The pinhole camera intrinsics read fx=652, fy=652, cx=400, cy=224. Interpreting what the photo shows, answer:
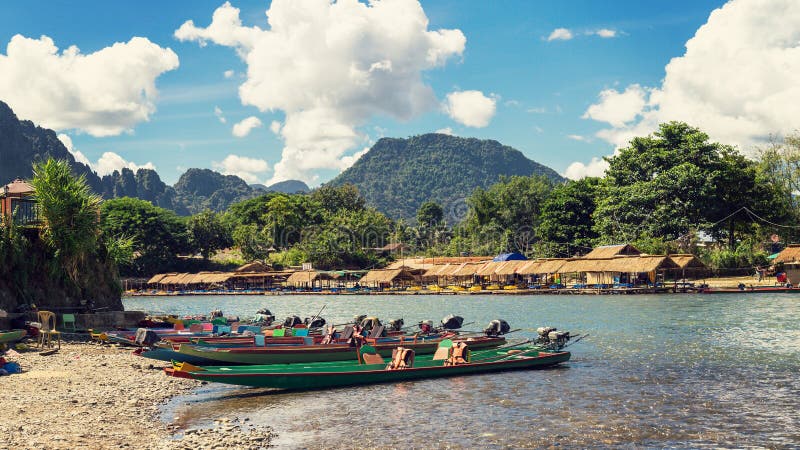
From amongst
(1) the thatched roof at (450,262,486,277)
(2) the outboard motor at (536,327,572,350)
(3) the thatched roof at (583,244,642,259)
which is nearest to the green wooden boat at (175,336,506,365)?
(2) the outboard motor at (536,327,572,350)

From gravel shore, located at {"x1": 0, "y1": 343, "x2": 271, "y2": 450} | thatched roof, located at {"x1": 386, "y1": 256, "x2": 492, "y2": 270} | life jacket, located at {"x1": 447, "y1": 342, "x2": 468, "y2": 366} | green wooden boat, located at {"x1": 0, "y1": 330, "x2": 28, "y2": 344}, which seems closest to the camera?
gravel shore, located at {"x1": 0, "y1": 343, "x2": 271, "y2": 450}

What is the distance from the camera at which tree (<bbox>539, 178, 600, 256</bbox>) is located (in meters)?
84.6

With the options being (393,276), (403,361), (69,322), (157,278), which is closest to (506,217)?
(393,276)

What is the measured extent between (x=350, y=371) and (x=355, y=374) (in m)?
0.18

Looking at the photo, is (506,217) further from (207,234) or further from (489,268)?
(207,234)

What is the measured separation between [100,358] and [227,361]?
15.5ft

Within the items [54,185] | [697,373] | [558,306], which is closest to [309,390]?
[697,373]

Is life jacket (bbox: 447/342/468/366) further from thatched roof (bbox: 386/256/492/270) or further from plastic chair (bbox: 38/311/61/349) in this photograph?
thatched roof (bbox: 386/256/492/270)

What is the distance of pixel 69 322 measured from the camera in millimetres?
27469

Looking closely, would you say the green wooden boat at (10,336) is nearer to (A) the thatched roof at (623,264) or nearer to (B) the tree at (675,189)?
(A) the thatched roof at (623,264)

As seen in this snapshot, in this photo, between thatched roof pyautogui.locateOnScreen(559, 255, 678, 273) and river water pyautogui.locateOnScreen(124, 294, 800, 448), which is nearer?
river water pyautogui.locateOnScreen(124, 294, 800, 448)

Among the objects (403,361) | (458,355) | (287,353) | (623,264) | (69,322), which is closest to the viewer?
(403,361)

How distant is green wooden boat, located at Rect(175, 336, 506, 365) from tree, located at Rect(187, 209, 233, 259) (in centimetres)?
9330

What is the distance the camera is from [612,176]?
253 feet
